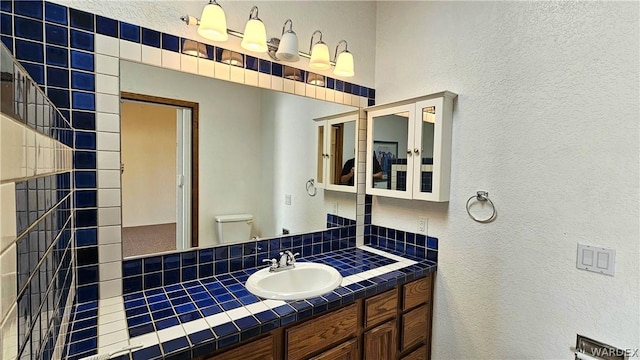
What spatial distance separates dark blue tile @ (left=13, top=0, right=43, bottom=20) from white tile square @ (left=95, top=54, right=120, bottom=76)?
0.20m

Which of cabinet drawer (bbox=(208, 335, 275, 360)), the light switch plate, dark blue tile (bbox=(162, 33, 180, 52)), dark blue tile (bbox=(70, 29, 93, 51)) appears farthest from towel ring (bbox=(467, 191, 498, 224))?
dark blue tile (bbox=(70, 29, 93, 51))

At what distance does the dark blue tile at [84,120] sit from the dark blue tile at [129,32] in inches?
13.9

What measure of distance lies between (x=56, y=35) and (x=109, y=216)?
2.31 feet

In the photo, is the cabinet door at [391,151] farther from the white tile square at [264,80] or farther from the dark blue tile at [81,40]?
the dark blue tile at [81,40]

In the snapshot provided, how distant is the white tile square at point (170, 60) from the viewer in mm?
1374

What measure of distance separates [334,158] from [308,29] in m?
0.82

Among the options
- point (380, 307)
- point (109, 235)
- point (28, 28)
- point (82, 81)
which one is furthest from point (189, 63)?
point (380, 307)

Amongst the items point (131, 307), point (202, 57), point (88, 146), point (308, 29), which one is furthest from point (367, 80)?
point (131, 307)

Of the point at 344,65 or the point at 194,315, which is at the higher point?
the point at 344,65

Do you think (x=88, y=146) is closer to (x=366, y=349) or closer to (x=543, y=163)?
(x=366, y=349)

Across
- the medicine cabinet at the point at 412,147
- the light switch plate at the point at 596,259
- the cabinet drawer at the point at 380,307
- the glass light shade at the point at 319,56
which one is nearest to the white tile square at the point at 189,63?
the glass light shade at the point at 319,56

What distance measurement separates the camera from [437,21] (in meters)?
1.83

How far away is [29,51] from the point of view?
3.53ft

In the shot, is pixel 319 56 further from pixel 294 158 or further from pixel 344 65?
pixel 294 158
